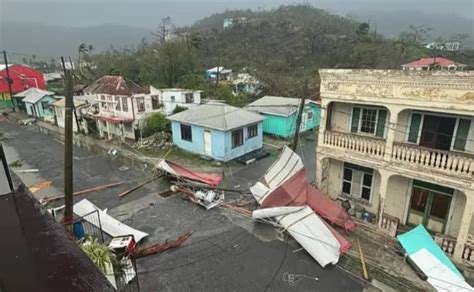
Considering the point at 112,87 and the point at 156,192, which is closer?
the point at 156,192

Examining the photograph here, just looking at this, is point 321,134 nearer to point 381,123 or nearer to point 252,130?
point 381,123

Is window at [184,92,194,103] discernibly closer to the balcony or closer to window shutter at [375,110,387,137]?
the balcony

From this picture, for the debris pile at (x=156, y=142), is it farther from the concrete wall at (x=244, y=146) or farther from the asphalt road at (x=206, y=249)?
the concrete wall at (x=244, y=146)

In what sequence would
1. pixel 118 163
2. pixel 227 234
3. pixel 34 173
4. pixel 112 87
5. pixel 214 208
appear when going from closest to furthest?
pixel 227 234 < pixel 214 208 < pixel 34 173 < pixel 118 163 < pixel 112 87

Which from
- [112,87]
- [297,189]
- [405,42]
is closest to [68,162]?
[297,189]

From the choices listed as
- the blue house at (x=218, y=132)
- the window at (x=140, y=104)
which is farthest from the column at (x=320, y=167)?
the window at (x=140, y=104)

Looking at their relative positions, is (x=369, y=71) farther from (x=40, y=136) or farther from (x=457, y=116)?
(x=40, y=136)

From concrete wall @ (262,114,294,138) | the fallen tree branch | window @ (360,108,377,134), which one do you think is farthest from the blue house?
window @ (360,108,377,134)
